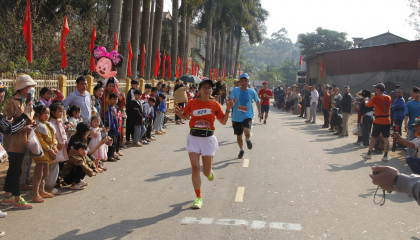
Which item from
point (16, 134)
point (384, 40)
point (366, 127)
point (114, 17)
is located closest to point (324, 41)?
point (384, 40)

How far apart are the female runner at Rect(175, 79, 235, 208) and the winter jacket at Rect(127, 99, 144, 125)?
205 inches

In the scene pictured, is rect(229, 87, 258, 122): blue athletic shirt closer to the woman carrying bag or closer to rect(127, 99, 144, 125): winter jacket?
rect(127, 99, 144, 125): winter jacket

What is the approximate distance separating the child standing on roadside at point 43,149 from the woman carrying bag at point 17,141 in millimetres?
306

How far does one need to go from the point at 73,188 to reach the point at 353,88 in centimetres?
3182

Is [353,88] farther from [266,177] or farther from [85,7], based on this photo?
[266,177]

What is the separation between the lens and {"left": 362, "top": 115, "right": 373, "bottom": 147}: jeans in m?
11.9

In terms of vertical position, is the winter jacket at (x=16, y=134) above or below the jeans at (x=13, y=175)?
above

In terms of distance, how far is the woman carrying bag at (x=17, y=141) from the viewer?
209 inches

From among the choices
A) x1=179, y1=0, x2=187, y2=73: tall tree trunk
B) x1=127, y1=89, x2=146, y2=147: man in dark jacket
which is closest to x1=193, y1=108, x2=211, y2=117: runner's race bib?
x1=127, y1=89, x2=146, y2=147: man in dark jacket

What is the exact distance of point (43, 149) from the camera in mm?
5781

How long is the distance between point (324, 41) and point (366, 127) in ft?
213

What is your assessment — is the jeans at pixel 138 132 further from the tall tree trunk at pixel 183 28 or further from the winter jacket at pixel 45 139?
the tall tree trunk at pixel 183 28

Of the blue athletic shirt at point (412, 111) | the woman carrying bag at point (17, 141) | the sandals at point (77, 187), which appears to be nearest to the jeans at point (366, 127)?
the blue athletic shirt at point (412, 111)

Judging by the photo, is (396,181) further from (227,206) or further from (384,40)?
(384,40)
